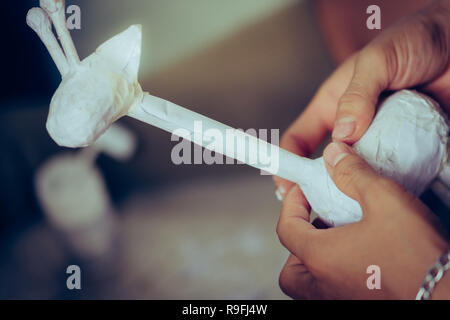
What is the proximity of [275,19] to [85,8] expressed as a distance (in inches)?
14.0

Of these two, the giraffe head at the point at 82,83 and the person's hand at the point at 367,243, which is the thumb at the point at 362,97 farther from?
the giraffe head at the point at 82,83

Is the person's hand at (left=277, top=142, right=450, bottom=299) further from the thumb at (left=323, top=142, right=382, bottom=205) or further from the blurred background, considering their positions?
the blurred background

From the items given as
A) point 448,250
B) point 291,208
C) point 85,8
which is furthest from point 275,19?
point 448,250

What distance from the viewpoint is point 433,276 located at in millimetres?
276

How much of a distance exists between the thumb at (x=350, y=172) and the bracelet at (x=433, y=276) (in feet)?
0.22

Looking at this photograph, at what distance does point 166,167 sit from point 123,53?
51 cm

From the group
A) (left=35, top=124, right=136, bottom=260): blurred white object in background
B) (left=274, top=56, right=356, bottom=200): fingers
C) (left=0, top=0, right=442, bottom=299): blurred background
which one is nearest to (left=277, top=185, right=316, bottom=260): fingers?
(left=274, top=56, right=356, bottom=200): fingers

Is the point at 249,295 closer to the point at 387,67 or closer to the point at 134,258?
the point at 134,258

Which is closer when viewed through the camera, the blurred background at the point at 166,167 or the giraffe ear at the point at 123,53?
the giraffe ear at the point at 123,53

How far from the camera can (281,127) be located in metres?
0.82

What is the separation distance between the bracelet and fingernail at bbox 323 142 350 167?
0.36ft

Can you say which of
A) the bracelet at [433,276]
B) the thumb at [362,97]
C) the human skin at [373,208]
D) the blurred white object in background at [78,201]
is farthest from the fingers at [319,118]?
the blurred white object in background at [78,201]

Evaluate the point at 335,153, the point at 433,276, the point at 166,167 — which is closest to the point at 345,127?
the point at 335,153

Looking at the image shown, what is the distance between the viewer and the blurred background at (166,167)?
2.02ft
